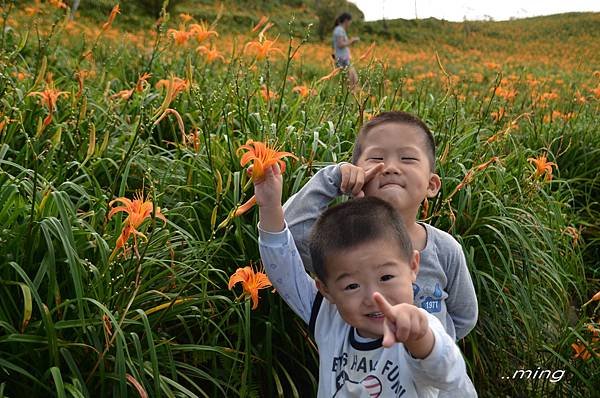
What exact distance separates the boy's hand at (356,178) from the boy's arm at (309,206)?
92mm

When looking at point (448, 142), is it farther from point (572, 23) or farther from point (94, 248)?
point (572, 23)

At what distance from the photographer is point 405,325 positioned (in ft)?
4.06

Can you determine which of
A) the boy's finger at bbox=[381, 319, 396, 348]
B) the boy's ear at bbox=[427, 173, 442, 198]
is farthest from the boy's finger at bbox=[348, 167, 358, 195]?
the boy's finger at bbox=[381, 319, 396, 348]

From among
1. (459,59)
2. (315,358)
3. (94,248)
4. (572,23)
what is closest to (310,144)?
(315,358)

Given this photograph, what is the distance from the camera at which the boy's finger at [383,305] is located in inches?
46.7

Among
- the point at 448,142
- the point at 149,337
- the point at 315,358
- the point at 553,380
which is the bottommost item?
the point at 553,380

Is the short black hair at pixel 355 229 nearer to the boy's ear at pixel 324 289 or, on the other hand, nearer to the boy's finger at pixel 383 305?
the boy's ear at pixel 324 289

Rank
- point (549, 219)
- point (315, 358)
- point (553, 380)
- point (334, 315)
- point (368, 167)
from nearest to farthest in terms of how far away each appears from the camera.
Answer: point (334, 315)
point (368, 167)
point (315, 358)
point (553, 380)
point (549, 219)

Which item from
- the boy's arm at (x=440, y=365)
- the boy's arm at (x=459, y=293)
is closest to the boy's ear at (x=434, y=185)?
the boy's arm at (x=459, y=293)

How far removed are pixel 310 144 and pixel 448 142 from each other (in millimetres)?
604

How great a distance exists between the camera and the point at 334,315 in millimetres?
1738

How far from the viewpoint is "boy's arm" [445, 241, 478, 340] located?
1.93 meters

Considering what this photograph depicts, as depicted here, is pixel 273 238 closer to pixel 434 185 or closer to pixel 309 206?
pixel 309 206

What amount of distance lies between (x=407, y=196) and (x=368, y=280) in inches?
15.0
